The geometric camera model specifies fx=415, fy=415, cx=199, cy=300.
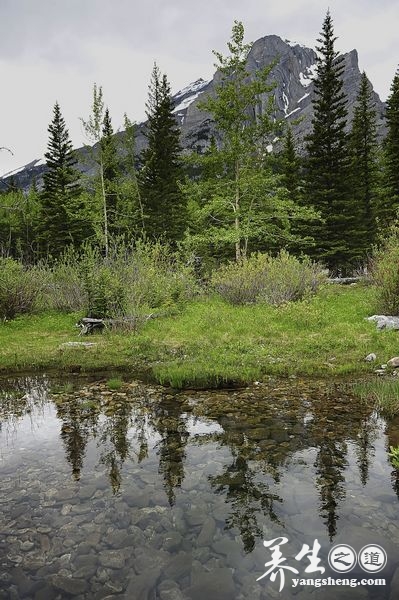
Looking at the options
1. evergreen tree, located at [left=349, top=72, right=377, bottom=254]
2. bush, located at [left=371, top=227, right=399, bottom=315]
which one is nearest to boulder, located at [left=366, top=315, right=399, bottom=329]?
bush, located at [left=371, top=227, right=399, bottom=315]

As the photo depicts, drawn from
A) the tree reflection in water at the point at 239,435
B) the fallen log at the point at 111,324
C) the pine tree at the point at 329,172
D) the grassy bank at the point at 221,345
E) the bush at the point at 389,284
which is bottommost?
the tree reflection in water at the point at 239,435

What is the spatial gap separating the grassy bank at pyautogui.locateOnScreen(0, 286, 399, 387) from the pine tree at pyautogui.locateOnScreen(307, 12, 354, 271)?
1908cm

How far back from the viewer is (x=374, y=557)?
370 cm

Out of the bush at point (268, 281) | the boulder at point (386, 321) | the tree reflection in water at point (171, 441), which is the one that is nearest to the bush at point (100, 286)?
the bush at point (268, 281)

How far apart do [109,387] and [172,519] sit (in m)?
5.13

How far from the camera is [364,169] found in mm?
38031

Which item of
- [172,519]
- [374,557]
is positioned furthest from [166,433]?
[374,557]

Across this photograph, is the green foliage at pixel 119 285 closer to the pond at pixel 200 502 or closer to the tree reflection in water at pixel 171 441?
the tree reflection in water at pixel 171 441

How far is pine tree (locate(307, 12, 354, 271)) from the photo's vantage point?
111 ft

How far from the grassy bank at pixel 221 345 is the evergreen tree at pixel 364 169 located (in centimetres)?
2232

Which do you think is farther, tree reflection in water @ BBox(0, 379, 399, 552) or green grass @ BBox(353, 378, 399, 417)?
green grass @ BBox(353, 378, 399, 417)

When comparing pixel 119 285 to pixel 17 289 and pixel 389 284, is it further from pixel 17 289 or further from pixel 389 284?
pixel 389 284

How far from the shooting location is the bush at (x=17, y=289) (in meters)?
16.5

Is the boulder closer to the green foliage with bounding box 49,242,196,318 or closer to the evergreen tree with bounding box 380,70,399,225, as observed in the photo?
the green foliage with bounding box 49,242,196,318
